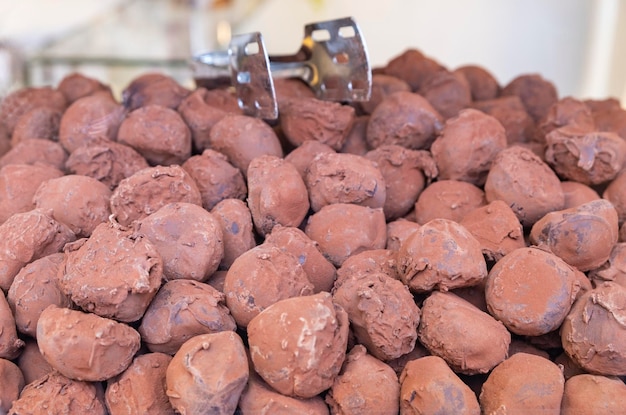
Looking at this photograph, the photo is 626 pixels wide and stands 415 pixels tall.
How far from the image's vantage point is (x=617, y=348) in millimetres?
794

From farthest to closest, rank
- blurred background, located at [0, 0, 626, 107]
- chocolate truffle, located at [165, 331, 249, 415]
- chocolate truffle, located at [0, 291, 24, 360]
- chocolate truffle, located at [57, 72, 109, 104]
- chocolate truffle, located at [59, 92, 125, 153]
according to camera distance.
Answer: blurred background, located at [0, 0, 626, 107] → chocolate truffle, located at [57, 72, 109, 104] → chocolate truffle, located at [59, 92, 125, 153] → chocolate truffle, located at [0, 291, 24, 360] → chocolate truffle, located at [165, 331, 249, 415]

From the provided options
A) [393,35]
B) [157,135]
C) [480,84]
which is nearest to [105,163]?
[157,135]

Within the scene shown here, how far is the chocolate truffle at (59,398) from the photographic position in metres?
0.73

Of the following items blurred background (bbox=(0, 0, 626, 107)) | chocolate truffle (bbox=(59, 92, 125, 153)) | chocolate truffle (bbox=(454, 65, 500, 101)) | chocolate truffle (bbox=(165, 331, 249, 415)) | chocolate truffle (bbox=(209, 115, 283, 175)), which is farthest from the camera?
blurred background (bbox=(0, 0, 626, 107))

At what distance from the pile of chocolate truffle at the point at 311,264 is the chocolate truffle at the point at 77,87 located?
195 millimetres

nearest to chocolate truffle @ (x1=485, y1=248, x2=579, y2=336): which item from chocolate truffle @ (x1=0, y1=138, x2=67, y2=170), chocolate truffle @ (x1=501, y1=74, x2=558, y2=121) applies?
chocolate truffle @ (x1=501, y1=74, x2=558, y2=121)

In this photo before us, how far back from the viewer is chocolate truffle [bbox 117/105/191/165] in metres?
1.16

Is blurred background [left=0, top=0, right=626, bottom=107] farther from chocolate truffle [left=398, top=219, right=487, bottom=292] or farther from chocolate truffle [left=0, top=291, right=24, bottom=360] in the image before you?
chocolate truffle [left=398, top=219, right=487, bottom=292]

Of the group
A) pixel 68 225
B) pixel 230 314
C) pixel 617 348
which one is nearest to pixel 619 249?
pixel 617 348

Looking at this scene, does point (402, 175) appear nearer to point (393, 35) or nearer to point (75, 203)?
point (75, 203)

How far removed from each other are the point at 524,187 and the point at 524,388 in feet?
1.39

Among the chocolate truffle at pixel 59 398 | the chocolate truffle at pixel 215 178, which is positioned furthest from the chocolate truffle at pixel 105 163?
the chocolate truffle at pixel 59 398

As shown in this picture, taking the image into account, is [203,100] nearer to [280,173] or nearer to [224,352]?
[280,173]

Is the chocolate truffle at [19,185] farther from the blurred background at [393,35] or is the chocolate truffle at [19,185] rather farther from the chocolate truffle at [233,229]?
the blurred background at [393,35]
